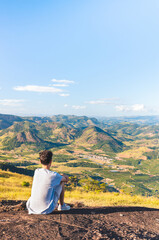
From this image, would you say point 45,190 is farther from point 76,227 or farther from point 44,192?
point 76,227

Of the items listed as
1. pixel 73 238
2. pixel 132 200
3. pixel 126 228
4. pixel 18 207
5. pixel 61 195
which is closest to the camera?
pixel 73 238

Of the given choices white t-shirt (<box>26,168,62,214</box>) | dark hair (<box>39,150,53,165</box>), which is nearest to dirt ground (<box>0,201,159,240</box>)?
white t-shirt (<box>26,168,62,214</box>)

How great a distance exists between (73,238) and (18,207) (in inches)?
200

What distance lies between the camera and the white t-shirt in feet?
24.1

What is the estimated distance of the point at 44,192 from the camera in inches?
289

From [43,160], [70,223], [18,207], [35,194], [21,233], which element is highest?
[43,160]

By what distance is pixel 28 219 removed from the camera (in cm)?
690

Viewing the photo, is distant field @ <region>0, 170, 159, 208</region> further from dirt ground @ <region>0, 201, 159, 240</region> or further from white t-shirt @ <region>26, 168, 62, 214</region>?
white t-shirt @ <region>26, 168, 62, 214</region>

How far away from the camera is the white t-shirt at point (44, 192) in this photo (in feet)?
24.1

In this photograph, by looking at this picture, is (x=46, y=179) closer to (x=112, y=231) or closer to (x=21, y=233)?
(x=21, y=233)

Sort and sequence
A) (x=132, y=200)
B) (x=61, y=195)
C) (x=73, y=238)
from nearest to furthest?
1. (x=73, y=238)
2. (x=61, y=195)
3. (x=132, y=200)

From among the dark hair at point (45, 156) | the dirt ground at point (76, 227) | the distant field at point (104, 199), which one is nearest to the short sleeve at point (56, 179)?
the dark hair at point (45, 156)

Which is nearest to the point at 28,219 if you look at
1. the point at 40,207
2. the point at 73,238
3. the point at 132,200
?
the point at 40,207

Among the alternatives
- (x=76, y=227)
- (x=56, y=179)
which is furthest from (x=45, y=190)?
(x=76, y=227)
